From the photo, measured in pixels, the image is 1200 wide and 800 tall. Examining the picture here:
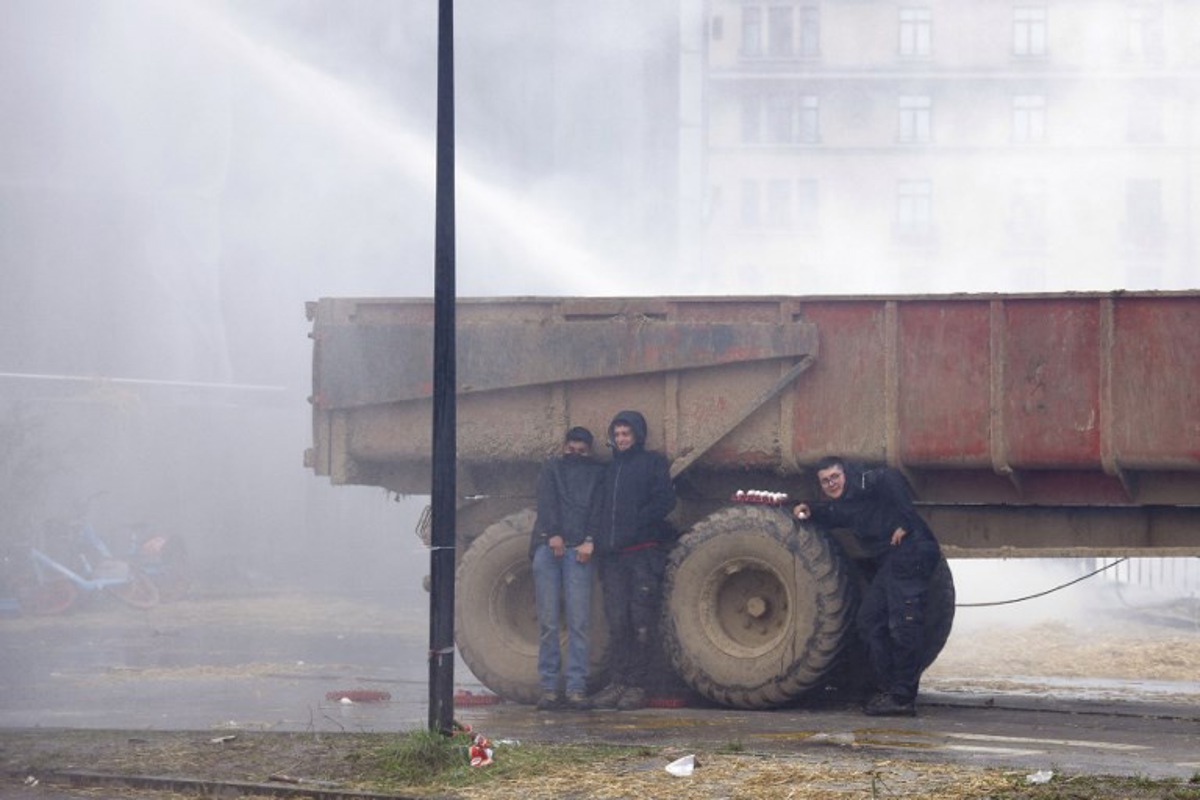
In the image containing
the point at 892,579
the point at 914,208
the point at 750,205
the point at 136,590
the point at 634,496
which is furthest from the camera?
the point at 750,205

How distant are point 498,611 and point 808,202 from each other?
127 ft

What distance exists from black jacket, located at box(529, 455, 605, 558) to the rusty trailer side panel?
0.51 meters

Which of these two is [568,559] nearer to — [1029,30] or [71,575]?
[71,575]

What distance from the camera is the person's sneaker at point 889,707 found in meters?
11.6

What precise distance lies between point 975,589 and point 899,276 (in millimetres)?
23127

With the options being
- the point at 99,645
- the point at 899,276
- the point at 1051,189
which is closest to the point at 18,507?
the point at 99,645

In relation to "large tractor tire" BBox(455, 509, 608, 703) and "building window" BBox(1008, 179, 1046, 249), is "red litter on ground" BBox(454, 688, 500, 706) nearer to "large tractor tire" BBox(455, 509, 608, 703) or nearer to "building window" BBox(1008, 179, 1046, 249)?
"large tractor tire" BBox(455, 509, 608, 703)

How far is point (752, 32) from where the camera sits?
5047 centimetres

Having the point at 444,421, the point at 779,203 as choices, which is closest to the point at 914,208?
the point at 779,203

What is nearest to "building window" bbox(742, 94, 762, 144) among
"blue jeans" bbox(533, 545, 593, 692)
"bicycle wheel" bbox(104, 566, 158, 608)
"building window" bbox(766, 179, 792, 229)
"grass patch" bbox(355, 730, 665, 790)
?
"building window" bbox(766, 179, 792, 229)

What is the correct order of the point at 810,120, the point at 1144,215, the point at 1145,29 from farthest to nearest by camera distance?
the point at 810,120, the point at 1144,215, the point at 1145,29

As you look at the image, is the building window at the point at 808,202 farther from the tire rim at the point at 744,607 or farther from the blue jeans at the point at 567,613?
the blue jeans at the point at 567,613

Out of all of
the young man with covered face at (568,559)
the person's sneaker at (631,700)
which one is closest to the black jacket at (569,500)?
the young man with covered face at (568,559)

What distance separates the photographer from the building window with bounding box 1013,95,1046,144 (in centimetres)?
4625
